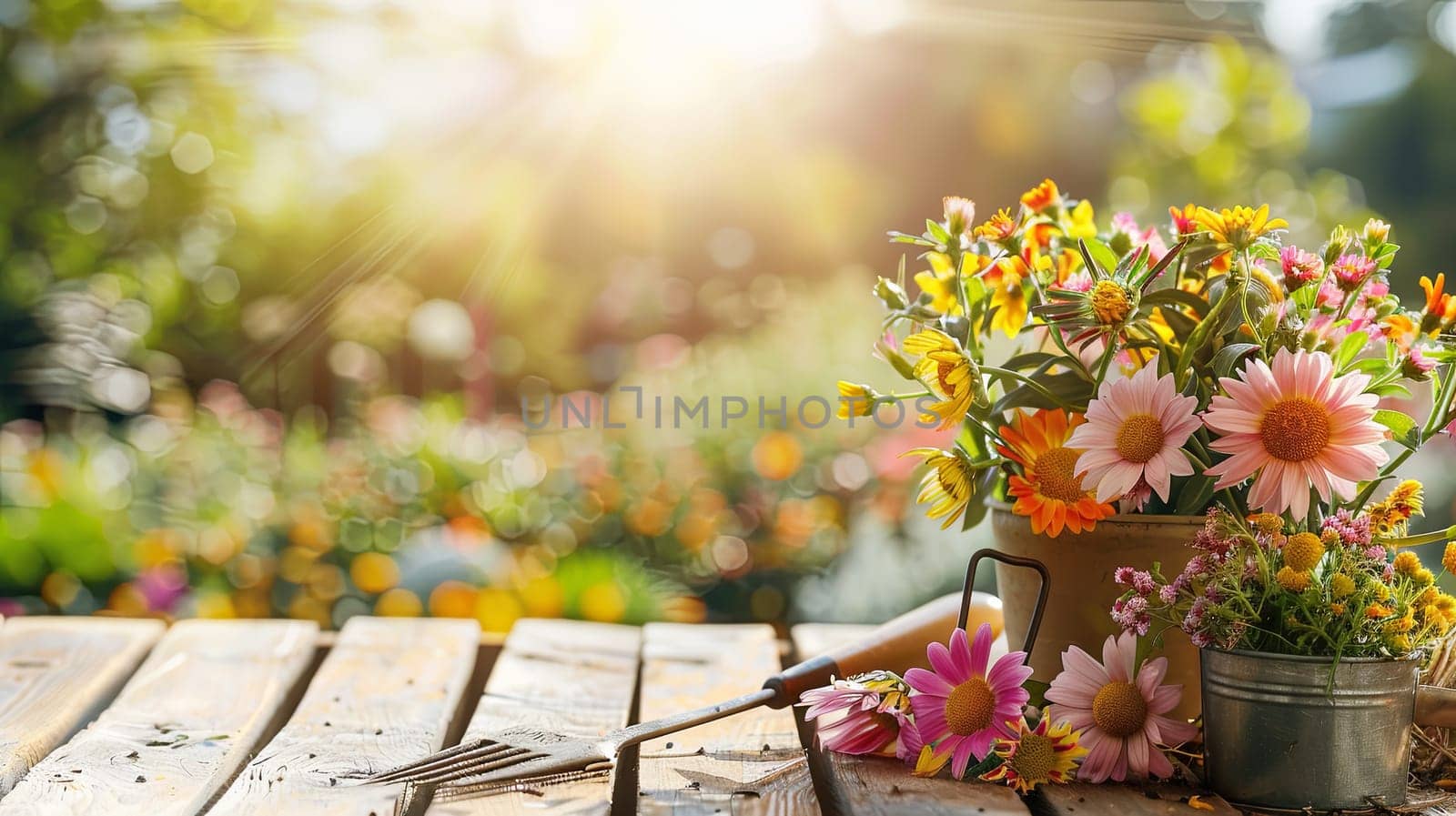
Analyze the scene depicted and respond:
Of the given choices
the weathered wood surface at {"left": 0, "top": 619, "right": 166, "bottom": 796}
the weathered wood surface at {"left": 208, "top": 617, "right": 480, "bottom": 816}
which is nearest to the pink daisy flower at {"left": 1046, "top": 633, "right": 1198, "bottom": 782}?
the weathered wood surface at {"left": 208, "top": 617, "right": 480, "bottom": 816}

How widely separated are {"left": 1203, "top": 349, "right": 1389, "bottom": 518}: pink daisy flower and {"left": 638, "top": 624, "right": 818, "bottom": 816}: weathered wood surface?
0.37 m

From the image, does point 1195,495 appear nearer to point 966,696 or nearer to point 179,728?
point 966,696

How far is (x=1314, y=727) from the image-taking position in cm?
74

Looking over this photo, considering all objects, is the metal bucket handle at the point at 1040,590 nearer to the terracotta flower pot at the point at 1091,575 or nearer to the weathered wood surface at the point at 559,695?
the terracotta flower pot at the point at 1091,575

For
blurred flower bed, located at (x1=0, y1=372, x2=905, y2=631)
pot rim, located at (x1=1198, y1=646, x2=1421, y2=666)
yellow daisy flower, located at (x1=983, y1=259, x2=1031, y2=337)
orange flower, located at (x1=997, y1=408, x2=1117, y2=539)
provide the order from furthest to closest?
blurred flower bed, located at (x1=0, y1=372, x2=905, y2=631) < yellow daisy flower, located at (x1=983, y1=259, x2=1031, y2=337) < orange flower, located at (x1=997, y1=408, x2=1117, y2=539) < pot rim, located at (x1=1198, y1=646, x2=1421, y2=666)

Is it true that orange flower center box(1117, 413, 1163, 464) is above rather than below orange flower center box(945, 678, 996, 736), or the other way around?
above

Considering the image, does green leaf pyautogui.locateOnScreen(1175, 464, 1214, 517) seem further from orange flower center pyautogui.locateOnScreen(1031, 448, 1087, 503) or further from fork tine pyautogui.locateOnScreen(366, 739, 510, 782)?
fork tine pyautogui.locateOnScreen(366, 739, 510, 782)

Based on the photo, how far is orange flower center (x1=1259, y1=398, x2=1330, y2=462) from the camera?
29.4 inches

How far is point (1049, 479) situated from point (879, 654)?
0.28m

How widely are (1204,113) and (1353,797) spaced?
176 inches

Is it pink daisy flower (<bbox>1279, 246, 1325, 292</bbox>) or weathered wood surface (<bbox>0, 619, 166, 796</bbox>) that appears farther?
weathered wood surface (<bbox>0, 619, 166, 796</bbox>)

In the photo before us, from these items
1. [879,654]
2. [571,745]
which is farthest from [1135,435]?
[571,745]

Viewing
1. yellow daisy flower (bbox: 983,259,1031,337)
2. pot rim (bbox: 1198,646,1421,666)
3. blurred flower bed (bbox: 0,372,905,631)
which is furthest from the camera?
blurred flower bed (bbox: 0,372,905,631)

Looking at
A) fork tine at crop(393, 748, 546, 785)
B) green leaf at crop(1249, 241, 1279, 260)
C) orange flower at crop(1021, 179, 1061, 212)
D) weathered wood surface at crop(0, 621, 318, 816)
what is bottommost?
weathered wood surface at crop(0, 621, 318, 816)
